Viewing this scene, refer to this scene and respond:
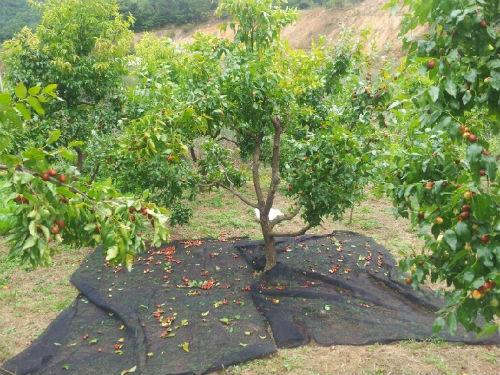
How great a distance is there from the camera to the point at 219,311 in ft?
12.3

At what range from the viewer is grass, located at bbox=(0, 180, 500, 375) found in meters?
3.09

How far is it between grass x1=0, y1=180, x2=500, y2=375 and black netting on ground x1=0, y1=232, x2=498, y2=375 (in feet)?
0.37

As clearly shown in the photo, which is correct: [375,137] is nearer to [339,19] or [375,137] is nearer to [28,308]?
[28,308]

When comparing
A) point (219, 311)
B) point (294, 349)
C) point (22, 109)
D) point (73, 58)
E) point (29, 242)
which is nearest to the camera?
point (29, 242)

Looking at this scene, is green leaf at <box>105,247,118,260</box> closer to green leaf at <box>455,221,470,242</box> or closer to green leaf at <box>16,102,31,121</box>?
green leaf at <box>16,102,31,121</box>

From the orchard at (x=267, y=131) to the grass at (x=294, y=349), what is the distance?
40 centimetres

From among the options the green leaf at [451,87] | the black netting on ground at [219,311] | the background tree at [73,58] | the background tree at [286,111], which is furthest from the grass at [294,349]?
the background tree at [73,58]

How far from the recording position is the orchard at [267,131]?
63.0 inches

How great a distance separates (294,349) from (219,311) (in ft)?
2.59

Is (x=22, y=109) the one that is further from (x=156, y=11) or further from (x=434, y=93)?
(x=156, y=11)

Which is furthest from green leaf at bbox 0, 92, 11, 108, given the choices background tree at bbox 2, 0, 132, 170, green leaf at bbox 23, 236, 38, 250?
background tree at bbox 2, 0, 132, 170

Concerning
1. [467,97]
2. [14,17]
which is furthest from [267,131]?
[14,17]

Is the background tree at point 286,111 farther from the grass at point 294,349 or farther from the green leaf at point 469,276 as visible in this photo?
the green leaf at point 469,276

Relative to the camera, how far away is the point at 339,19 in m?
27.6
